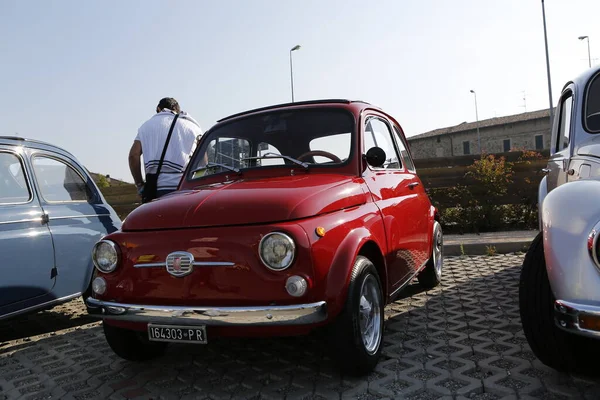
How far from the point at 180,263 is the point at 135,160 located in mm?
2844

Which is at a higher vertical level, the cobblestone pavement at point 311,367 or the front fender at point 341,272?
the front fender at point 341,272

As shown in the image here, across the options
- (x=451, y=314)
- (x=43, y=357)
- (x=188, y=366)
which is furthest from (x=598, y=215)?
(x=43, y=357)

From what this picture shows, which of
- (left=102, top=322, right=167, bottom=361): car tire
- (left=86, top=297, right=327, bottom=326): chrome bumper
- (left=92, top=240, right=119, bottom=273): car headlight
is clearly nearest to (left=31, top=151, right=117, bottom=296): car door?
(left=102, top=322, right=167, bottom=361): car tire

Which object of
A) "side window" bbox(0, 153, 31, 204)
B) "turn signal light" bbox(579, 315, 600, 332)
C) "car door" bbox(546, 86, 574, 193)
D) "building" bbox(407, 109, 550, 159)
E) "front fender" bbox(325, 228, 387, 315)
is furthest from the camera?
"building" bbox(407, 109, 550, 159)

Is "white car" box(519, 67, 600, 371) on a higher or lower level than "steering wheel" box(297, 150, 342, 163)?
lower

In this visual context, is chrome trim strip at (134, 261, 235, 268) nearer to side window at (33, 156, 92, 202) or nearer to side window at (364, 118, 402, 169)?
side window at (364, 118, 402, 169)

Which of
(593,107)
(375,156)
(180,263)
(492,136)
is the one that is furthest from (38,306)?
(492,136)

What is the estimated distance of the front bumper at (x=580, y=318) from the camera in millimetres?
2207

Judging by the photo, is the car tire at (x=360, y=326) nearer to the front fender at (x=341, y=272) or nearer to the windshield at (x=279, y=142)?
the front fender at (x=341, y=272)

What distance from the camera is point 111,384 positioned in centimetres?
332

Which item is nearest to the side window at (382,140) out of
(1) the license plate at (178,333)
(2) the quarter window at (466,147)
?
(1) the license plate at (178,333)

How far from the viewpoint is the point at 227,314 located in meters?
2.75

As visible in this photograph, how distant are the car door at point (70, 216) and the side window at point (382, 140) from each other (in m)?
2.75

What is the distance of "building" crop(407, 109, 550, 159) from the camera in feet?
156
